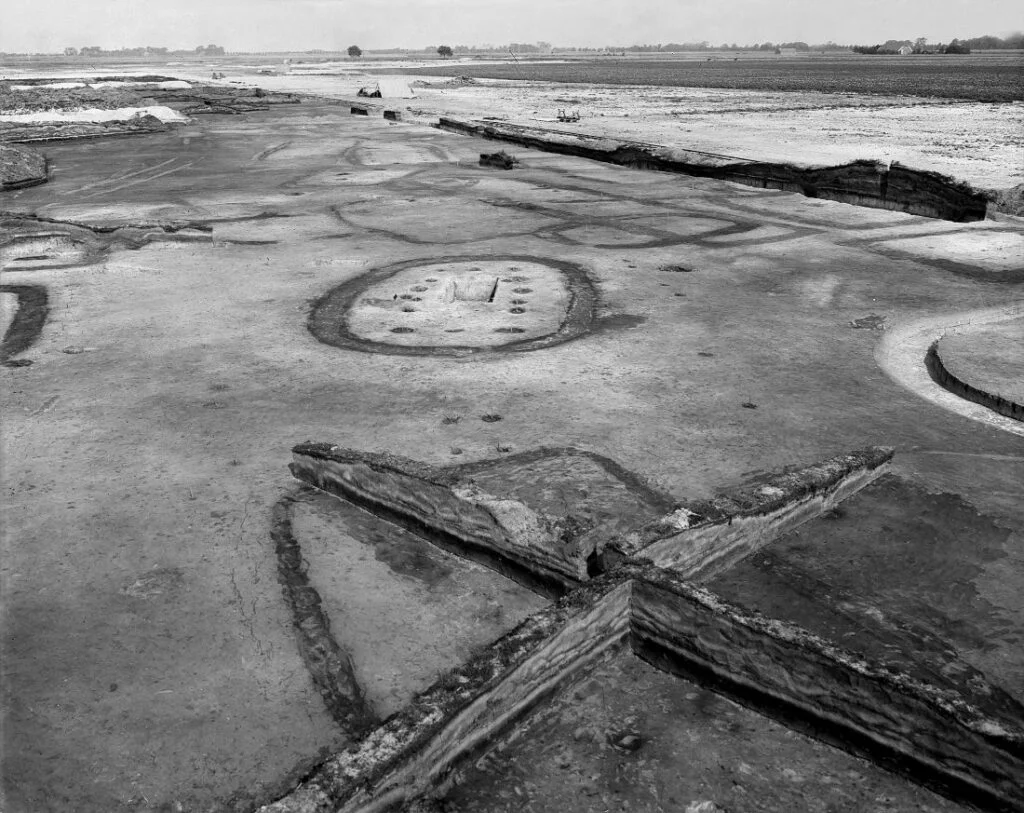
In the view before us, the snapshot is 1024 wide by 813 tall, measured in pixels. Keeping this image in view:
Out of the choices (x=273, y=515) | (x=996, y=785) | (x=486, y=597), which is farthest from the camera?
(x=273, y=515)

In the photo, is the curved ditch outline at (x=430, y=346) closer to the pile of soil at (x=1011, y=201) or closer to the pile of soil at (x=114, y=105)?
the pile of soil at (x=1011, y=201)

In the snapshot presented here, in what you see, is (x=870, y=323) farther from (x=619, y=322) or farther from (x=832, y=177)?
(x=832, y=177)

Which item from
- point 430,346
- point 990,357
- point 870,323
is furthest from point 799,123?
point 430,346

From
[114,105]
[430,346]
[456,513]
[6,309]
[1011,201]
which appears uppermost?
[1011,201]

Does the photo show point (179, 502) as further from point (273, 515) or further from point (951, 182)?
point (951, 182)

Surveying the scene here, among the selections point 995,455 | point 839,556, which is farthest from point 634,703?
point 995,455

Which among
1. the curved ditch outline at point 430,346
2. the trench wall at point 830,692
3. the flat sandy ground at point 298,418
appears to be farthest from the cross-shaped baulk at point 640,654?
the curved ditch outline at point 430,346
